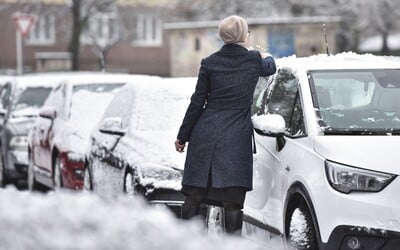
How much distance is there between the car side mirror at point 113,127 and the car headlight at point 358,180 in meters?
3.72

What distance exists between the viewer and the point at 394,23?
138ft

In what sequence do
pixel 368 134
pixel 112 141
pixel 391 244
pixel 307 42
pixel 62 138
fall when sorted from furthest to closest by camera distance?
pixel 307 42 < pixel 62 138 < pixel 112 141 < pixel 368 134 < pixel 391 244

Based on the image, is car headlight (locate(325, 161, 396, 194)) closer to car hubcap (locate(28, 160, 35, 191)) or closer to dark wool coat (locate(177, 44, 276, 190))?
dark wool coat (locate(177, 44, 276, 190))

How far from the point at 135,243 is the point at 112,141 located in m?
6.58

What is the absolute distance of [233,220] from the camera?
653cm

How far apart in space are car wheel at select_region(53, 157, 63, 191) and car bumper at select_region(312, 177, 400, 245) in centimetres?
603

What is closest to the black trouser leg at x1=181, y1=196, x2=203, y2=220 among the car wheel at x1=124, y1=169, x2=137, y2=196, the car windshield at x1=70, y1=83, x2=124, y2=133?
the car wheel at x1=124, y1=169, x2=137, y2=196

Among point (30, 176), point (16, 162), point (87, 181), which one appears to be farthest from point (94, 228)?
point (16, 162)

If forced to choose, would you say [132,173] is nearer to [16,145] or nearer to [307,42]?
[16,145]

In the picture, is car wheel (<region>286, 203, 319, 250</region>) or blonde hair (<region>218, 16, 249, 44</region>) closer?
car wheel (<region>286, 203, 319, 250</region>)

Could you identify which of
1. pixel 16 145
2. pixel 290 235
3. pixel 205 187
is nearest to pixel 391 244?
pixel 290 235

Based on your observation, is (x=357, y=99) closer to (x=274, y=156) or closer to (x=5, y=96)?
(x=274, y=156)

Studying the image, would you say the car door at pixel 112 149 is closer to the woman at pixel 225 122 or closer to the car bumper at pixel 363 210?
the woman at pixel 225 122

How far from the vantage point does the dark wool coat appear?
20.7 ft
